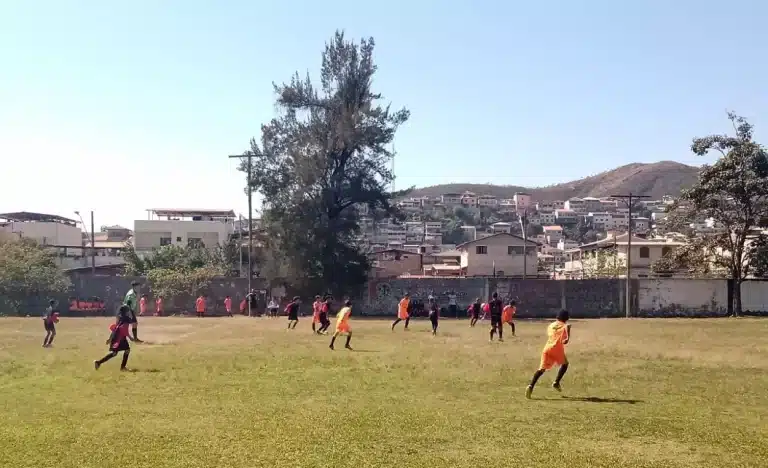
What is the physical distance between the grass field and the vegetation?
27.8 m

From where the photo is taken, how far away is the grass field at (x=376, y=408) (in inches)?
368

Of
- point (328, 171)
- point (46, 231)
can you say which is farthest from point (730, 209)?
point (46, 231)

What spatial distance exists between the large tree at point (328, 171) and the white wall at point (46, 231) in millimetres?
34724

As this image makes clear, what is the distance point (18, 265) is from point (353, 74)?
26.4 meters

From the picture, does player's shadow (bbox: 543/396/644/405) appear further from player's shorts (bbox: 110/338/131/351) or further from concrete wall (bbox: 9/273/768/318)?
concrete wall (bbox: 9/273/768/318)

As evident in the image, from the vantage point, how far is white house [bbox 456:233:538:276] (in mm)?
74625

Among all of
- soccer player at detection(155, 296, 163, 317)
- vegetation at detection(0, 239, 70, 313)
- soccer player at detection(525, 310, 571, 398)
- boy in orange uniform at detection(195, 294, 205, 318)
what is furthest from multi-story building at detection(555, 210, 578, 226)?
soccer player at detection(525, 310, 571, 398)

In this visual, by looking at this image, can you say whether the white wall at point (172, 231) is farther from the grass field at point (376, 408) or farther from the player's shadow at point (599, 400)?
the player's shadow at point (599, 400)

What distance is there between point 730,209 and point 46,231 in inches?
2594

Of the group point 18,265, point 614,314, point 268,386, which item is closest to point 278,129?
point 18,265

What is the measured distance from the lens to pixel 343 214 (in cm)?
5291

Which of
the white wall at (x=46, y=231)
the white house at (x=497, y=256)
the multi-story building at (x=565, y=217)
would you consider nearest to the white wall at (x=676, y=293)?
the white house at (x=497, y=256)

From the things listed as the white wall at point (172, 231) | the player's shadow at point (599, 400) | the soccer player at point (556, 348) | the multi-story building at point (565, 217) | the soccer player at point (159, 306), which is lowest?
the soccer player at point (159, 306)

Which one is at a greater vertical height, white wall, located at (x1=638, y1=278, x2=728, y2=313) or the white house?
the white house
